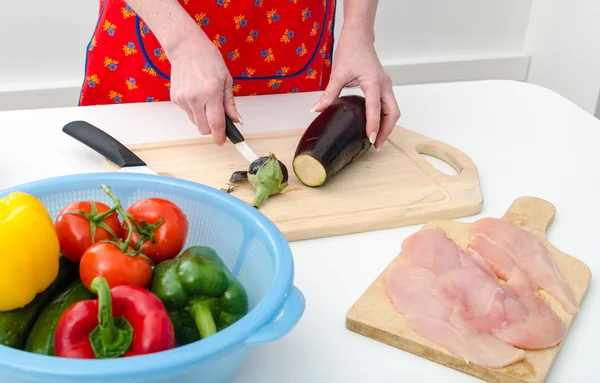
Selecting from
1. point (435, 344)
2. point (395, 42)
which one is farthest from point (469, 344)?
point (395, 42)

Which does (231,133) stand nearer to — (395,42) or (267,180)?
(267,180)

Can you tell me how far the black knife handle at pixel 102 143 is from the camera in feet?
3.91

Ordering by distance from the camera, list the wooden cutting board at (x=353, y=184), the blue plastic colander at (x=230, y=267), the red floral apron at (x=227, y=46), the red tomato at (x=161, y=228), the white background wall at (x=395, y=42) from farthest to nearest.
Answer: the white background wall at (x=395, y=42)
the red floral apron at (x=227, y=46)
the wooden cutting board at (x=353, y=184)
the red tomato at (x=161, y=228)
the blue plastic colander at (x=230, y=267)

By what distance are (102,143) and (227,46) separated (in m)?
0.44

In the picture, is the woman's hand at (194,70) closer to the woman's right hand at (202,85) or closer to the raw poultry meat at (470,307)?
the woman's right hand at (202,85)

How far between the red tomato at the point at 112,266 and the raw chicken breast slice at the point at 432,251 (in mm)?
403

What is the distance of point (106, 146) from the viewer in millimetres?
1212

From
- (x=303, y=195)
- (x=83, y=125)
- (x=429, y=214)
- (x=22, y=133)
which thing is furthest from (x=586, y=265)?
(x=22, y=133)

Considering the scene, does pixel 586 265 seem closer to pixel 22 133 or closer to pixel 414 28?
pixel 22 133

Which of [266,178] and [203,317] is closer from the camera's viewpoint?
[203,317]

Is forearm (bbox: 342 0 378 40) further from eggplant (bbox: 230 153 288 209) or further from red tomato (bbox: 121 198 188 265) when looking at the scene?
red tomato (bbox: 121 198 188 265)

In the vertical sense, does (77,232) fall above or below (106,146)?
above

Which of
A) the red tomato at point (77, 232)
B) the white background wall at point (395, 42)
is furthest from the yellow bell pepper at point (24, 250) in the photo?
the white background wall at point (395, 42)

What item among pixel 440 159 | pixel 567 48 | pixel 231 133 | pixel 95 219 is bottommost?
pixel 567 48
